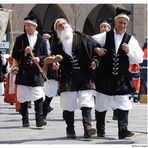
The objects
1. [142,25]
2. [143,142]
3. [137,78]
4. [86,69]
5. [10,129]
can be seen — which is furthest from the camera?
[142,25]

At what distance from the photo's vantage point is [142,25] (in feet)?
126

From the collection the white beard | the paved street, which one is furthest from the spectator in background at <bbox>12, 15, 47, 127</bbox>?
the white beard

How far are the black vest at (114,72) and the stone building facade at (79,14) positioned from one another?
25741mm

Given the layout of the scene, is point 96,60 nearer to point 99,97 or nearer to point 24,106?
point 99,97

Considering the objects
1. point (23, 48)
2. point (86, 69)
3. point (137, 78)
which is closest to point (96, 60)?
point (86, 69)

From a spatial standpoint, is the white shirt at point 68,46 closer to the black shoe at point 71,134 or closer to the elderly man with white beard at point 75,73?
the elderly man with white beard at point 75,73

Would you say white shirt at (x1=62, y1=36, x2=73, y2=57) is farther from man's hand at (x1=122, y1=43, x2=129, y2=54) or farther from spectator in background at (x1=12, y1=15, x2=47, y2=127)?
spectator in background at (x1=12, y1=15, x2=47, y2=127)

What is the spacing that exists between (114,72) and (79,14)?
2878 cm

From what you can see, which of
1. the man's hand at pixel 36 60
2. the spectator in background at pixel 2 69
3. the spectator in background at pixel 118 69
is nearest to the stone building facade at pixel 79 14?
the spectator in background at pixel 2 69

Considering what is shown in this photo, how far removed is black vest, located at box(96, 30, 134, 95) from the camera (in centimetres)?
837

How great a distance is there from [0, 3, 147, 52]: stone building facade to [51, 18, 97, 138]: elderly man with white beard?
2556 cm

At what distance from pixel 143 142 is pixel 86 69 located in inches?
52.8

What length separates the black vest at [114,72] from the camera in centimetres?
837

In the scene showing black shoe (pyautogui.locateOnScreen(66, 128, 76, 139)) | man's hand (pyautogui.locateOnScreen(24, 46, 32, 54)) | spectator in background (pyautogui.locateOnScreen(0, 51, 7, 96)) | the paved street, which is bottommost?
the paved street
